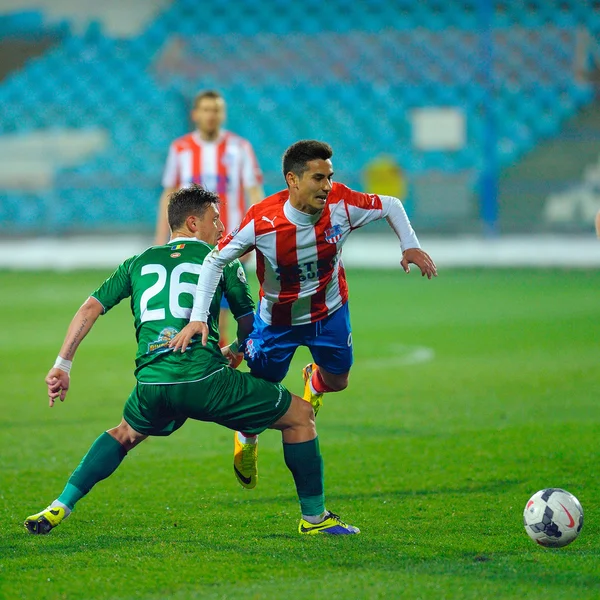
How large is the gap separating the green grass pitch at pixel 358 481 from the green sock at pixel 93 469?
0.53 ft

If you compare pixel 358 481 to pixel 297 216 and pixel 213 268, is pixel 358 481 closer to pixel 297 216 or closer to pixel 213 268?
pixel 297 216

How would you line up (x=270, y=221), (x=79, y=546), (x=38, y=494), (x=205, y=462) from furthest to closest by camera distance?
(x=205, y=462), (x=38, y=494), (x=270, y=221), (x=79, y=546)

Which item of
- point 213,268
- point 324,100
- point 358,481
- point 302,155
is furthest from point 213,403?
point 324,100

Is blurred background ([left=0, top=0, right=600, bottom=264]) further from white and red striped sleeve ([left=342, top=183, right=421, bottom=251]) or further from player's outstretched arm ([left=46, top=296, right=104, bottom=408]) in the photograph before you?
player's outstretched arm ([left=46, top=296, right=104, bottom=408])

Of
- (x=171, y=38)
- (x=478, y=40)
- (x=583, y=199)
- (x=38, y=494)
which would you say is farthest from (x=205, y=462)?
(x=171, y=38)

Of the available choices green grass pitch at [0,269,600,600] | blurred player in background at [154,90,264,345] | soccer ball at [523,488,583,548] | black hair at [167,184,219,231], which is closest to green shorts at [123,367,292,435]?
green grass pitch at [0,269,600,600]

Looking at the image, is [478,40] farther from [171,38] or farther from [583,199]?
[171,38]

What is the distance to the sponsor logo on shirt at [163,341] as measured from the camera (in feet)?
14.1

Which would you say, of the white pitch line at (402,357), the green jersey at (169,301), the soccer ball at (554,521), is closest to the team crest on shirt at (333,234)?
the green jersey at (169,301)

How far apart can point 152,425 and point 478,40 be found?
1635cm

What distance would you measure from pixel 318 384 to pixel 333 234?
114cm

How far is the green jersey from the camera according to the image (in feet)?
14.1

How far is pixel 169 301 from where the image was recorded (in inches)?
172

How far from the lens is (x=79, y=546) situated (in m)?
4.21
